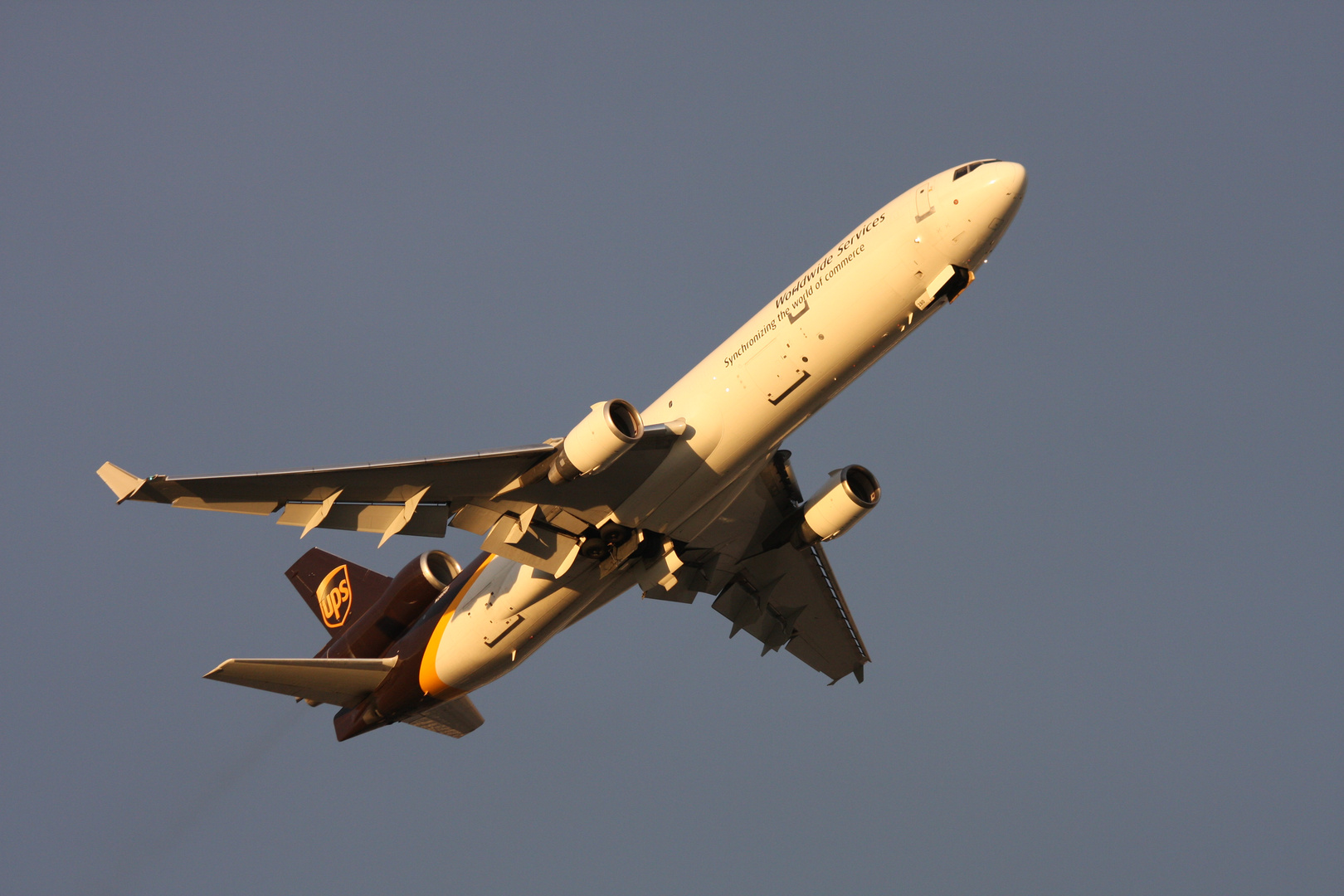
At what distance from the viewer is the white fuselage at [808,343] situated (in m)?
26.1

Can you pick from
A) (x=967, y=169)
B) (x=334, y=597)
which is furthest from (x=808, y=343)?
(x=334, y=597)

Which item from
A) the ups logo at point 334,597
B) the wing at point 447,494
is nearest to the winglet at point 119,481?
the wing at point 447,494

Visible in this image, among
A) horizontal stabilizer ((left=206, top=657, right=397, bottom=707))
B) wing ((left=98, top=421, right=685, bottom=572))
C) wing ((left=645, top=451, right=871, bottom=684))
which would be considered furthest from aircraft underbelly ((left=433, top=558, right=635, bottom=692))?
wing ((left=645, top=451, right=871, bottom=684))

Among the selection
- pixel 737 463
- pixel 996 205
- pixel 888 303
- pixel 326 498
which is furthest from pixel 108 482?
pixel 996 205

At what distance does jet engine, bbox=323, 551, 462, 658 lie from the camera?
35750 millimetres

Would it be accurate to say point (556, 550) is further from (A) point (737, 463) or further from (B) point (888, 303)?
(B) point (888, 303)

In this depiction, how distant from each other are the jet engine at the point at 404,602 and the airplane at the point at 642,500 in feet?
0.17

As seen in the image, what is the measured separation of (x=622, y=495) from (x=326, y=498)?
6605mm

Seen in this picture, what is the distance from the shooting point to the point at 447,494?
29375 millimetres

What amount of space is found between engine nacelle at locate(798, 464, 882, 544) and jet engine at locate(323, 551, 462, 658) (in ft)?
33.5

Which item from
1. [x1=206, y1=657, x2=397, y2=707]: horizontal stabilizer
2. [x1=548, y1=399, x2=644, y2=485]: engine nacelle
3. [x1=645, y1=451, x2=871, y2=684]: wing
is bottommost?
[x1=645, y1=451, x2=871, y2=684]: wing

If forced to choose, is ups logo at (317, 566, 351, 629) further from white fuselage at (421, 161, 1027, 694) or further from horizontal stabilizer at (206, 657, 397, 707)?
white fuselage at (421, 161, 1027, 694)

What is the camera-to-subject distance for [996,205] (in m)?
25.7

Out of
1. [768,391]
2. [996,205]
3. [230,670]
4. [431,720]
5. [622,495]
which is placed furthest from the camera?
[431,720]
